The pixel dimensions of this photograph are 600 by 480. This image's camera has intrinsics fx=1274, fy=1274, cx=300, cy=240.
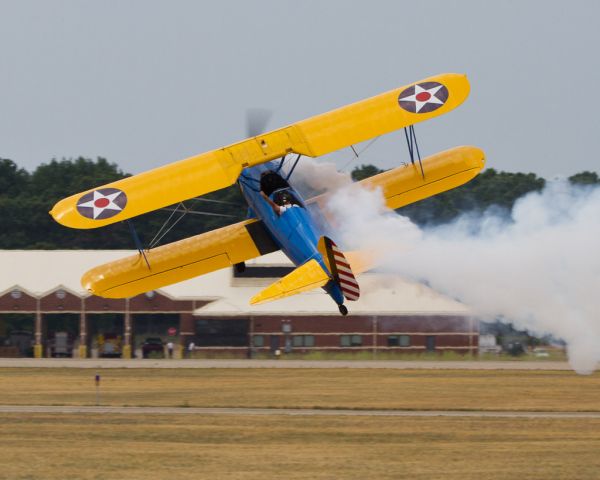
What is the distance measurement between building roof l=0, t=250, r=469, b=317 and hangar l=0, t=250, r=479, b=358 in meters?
0.05

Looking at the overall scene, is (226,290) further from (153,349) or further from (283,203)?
(283,203)

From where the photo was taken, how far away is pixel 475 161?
29.4 metres

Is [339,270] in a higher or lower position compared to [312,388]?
higher

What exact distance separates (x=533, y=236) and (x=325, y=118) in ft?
23.3

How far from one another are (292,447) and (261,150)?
641 cm

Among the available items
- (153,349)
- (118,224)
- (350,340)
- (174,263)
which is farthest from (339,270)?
(118,224)

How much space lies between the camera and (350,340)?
60.5 metres

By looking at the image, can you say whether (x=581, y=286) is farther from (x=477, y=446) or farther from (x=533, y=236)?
(x=477, y=446)

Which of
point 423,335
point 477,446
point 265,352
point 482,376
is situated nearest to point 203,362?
point 265,352

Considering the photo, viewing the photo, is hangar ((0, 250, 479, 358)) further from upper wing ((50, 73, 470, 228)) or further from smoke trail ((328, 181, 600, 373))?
upper wing ((50, 73, 470, 228))

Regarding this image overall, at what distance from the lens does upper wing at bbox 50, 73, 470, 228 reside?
25688 millimetres

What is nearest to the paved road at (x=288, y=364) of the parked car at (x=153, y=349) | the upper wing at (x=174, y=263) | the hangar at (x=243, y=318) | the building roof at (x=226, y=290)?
the parked car at (x=153, y=349)

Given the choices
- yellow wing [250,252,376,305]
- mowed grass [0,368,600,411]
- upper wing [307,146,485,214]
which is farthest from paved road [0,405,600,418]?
yellow wing [250,252,376,305]

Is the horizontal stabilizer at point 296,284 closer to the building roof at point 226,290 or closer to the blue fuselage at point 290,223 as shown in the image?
the blue fuselage at point 290,223
